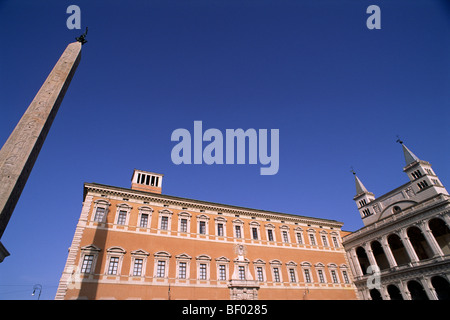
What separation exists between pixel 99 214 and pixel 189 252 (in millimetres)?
8687

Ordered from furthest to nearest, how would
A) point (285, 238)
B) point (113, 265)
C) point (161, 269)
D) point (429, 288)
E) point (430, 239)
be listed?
point (285, 238), point (430, 239), point (429, 288), point (161, 269), point (113, 265)

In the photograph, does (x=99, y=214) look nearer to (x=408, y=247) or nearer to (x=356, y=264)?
(x=356, y=264)

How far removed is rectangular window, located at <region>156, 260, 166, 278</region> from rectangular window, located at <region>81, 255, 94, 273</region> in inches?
204

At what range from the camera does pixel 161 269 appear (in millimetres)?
21078

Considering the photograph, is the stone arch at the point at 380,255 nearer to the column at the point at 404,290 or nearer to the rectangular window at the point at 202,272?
the column at the point at 404,290

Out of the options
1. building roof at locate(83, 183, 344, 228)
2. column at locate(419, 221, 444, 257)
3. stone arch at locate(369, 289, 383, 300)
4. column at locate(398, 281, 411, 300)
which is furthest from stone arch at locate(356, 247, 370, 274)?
column at locate(419, 221, 444, 257)

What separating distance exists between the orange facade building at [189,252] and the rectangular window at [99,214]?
0.26ft

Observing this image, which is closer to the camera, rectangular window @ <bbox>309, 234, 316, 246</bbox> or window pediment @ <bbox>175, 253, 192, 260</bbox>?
window pediment @ <bbox>175, 253, 192, 260</bbox>

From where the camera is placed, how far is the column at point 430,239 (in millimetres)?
22000

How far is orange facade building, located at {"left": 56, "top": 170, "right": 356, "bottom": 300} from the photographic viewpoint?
19359 millimetres

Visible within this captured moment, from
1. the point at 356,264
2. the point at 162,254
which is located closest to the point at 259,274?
the point at 162,254

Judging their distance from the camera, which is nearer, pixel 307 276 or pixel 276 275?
pixel 276 275

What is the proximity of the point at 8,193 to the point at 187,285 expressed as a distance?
56.8 feet

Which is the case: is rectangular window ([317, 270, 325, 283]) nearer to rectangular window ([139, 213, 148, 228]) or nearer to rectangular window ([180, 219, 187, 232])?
rectangular window ([180, 219, 187, 232])
